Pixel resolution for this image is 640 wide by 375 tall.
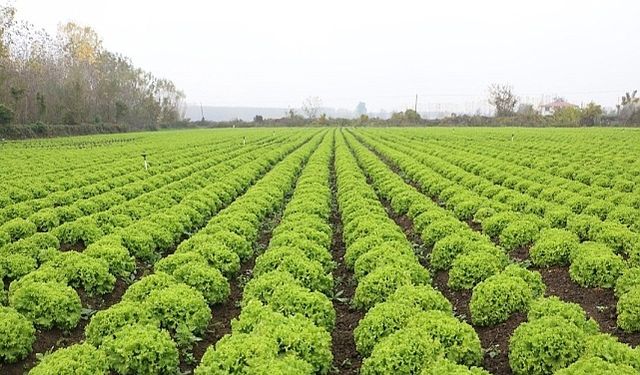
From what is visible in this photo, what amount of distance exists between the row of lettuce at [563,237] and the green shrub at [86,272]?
7.15 metres

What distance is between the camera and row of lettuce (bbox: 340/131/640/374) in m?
7.03

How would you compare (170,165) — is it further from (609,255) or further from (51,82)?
(51,82)

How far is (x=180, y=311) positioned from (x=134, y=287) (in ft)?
4.21

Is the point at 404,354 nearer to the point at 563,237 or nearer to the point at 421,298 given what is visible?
the point at 421,298

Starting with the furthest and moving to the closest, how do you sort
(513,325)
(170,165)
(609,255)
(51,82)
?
(51,82)
(170,165)
(609,255)
(513,325)

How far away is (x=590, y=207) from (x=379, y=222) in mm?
7028

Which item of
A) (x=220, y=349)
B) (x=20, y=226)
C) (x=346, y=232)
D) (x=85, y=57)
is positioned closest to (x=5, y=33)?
(x=85, y=57)

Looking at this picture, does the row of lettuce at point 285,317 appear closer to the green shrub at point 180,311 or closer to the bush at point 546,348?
the green shrub at point 180,311

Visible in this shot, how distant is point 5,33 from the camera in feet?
242

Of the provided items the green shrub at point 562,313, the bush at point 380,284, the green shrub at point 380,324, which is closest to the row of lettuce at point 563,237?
the green shrub at point 562,313

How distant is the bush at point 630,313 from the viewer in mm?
8578

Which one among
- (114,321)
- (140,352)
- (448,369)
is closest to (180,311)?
(114,321)

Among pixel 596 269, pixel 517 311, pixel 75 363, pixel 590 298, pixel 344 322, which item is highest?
pixel 596 269

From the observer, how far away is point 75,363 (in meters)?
7.02
